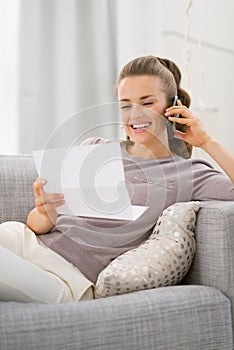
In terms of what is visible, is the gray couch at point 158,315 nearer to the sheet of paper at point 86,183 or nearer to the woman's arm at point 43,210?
the sheet of paper at point 86,183

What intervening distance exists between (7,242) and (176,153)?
20.6 inches

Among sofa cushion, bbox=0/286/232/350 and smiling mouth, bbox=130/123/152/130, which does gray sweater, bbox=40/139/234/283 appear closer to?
smiling mouth, bbox=130/123/152/130

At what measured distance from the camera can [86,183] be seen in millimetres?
1486

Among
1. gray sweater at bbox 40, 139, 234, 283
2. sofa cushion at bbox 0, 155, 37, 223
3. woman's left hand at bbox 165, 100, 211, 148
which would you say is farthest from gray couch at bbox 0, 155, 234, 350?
sofa cushion at bbox 0, 155, 37, 223

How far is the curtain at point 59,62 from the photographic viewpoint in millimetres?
2520

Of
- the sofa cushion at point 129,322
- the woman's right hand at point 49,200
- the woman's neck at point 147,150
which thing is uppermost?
the woman's neck at point 147,150

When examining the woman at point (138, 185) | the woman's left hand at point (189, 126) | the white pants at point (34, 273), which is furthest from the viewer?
the woman's left hand at point (189, 126)

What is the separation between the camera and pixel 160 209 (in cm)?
151

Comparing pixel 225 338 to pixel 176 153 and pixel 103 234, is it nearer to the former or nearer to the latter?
pixel 103 234

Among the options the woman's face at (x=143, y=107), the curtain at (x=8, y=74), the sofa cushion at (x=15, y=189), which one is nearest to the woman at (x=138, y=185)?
the woman's face at (x=143, y=107)

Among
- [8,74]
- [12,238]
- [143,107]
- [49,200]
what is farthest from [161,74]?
[8,74]

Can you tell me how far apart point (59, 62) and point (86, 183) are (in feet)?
4.14

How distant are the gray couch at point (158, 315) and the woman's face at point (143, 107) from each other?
9.4 inches

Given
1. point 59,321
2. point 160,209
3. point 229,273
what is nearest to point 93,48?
point 160,209
